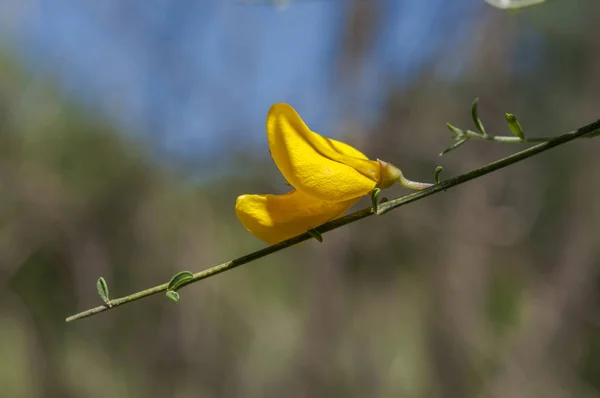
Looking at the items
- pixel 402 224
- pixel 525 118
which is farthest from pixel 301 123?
pixel 525 118

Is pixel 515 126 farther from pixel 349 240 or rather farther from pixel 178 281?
pixel 349 240

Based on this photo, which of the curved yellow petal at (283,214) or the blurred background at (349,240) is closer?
the curved yellow petal at (283,214)

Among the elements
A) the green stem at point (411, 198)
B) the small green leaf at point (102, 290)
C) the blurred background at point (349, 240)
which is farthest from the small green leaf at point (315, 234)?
the blurred background at point (349, 240)

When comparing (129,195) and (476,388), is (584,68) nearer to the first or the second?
(476,388)

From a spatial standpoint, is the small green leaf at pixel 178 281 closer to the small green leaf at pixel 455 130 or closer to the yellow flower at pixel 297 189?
the yellow flower at pixel 297 189

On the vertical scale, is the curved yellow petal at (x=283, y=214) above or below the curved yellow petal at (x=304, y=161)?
below

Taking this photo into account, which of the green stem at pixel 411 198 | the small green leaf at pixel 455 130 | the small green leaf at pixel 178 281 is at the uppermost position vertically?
the small green leaf at pixel 455 130

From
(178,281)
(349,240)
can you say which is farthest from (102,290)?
(349,240)
